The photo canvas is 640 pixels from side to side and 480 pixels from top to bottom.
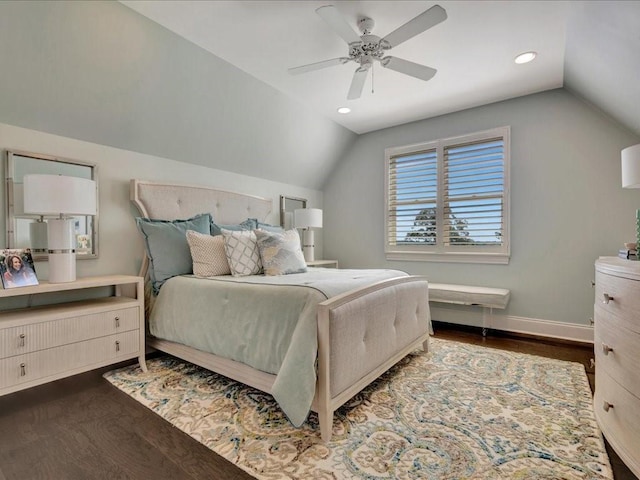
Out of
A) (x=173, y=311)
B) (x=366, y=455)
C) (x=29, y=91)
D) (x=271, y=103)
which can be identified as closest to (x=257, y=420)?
(x=366, y=455)

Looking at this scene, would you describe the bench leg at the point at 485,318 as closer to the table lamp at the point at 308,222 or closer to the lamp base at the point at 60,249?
the table lamp at the point at 308,222

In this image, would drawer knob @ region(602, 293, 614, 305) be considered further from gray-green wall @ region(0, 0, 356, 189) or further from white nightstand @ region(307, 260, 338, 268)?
gray-green wall @ region(0, 0, 356, 189)

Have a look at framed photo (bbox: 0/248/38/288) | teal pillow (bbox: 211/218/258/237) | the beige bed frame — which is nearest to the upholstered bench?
the beige bed frame

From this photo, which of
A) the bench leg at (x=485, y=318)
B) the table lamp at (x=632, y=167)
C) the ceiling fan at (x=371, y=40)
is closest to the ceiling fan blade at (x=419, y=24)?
the ceiling fan at (x=371, y=40)

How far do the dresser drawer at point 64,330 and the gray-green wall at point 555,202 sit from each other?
334cm

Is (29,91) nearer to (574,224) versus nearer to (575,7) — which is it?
(575,7)

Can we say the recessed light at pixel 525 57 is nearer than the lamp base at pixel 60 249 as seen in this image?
No

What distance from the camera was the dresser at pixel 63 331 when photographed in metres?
1.85

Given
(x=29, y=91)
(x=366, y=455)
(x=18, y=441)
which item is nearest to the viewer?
(x=366, y=455)

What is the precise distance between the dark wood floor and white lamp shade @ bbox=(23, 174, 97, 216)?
4.03ft

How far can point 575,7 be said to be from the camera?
6.60 ft

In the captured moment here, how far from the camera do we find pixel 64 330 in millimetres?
2047

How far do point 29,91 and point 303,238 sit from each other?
3.06 meters

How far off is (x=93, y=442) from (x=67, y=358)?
714mm
